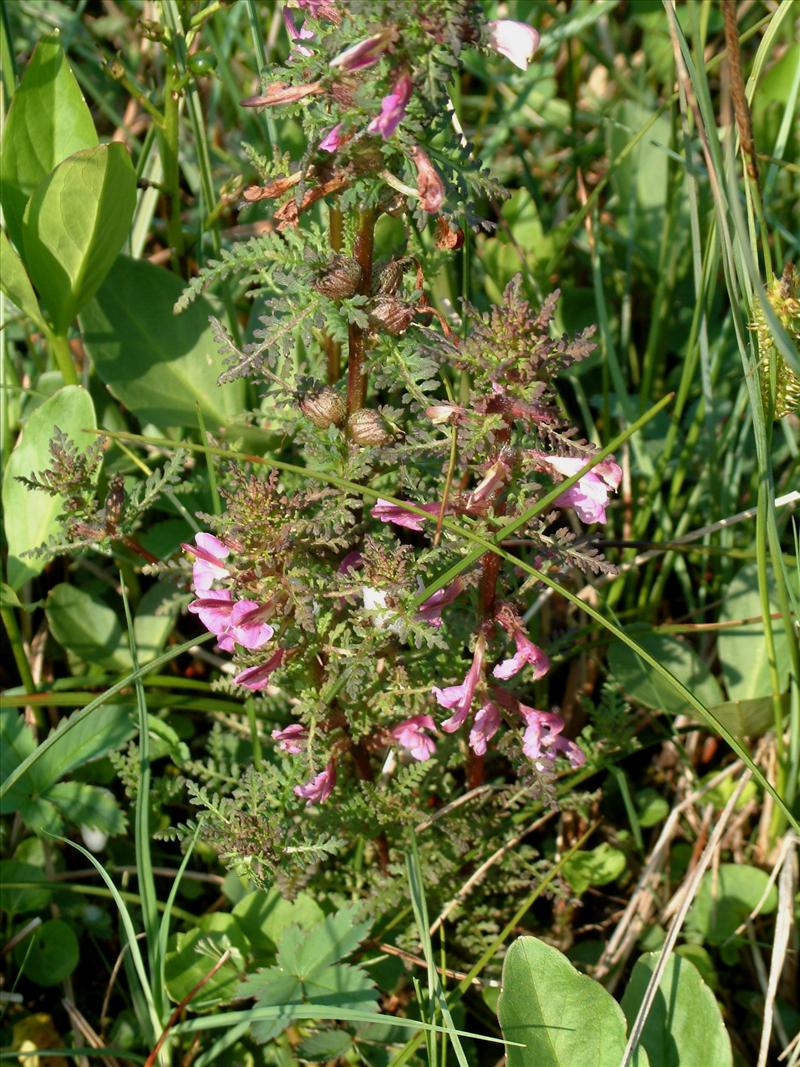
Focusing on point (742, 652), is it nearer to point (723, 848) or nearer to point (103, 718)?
point (723, 848)

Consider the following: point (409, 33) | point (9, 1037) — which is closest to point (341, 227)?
point (409, 33)

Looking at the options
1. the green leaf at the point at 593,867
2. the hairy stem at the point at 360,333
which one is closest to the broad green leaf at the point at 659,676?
the green leaf at the point at 593,867

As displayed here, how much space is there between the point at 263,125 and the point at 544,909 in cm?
190

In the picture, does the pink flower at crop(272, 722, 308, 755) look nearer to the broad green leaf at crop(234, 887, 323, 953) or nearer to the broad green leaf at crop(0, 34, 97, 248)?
the broad green leaf at crop(234, 887, 323, 953)

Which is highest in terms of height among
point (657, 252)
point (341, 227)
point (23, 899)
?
point (341, 227)

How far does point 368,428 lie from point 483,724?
52 cm

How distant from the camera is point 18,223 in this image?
225cm

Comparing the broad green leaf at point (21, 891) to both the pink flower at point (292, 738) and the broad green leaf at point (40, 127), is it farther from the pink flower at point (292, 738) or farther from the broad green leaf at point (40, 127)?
the broad green leaf at point (40, 127)

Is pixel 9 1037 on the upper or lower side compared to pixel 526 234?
lower

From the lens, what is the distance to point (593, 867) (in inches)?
86.4

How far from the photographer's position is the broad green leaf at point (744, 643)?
234cm

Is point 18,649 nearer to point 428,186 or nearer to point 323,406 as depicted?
point 323,406

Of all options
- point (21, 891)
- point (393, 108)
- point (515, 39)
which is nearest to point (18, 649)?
point (21, 891)

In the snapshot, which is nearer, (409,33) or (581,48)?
(409,33)
